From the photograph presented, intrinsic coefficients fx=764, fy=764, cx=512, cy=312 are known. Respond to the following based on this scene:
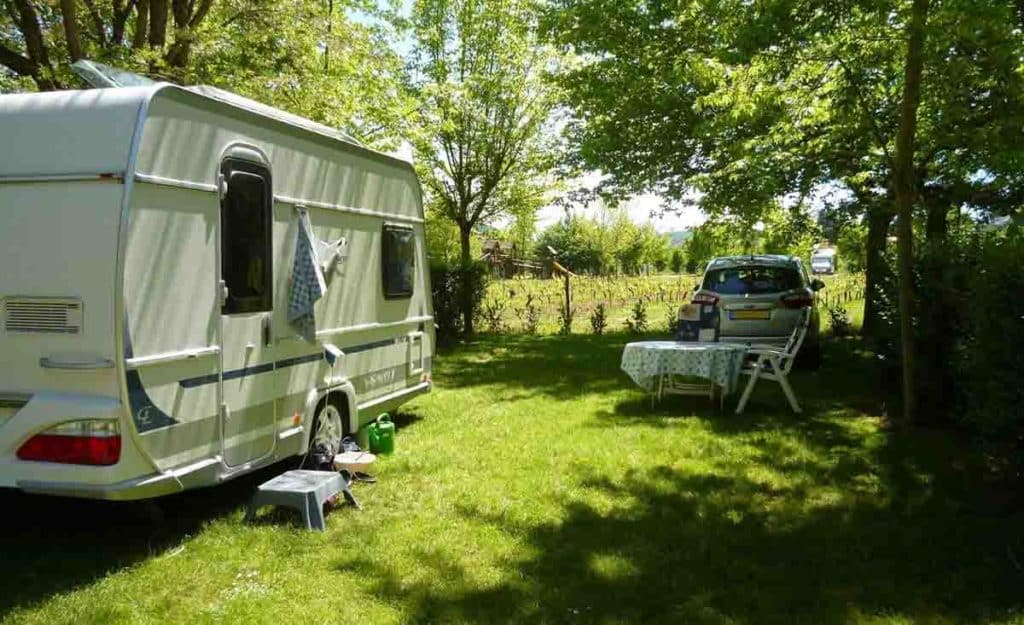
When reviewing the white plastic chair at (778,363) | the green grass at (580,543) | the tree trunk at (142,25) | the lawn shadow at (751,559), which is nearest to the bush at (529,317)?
the white plastic chair at (778,363)

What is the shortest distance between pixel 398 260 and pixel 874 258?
696 cm

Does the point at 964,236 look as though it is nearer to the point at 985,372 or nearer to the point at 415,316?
the point at 985,372

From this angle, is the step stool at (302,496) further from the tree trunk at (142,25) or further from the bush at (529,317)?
the bush at (529,317)

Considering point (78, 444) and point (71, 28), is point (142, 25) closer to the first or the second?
point (71, 28)

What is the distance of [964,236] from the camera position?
24.7 ft

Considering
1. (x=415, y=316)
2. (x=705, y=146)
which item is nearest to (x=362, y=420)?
(x=415, y=316)

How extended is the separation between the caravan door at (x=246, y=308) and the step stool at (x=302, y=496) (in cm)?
26

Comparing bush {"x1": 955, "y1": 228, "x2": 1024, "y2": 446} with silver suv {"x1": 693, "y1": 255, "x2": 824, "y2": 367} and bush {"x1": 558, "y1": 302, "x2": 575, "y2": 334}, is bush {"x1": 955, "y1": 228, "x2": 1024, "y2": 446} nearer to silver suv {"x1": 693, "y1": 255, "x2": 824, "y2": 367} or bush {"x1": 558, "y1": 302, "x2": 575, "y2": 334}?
silver suv {"x1": 693, "y1": 255, "x2": 824, "y2": 367}

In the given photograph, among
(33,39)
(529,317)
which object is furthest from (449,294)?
(33,39)

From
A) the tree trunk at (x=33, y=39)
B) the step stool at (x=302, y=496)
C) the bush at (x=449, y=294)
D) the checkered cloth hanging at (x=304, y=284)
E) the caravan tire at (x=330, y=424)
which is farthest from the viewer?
the bush at (x=449, y=294)

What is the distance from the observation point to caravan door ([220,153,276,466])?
15.5 ft

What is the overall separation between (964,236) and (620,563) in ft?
17.8

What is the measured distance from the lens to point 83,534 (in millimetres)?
4723

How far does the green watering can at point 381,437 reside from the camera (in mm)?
6785
